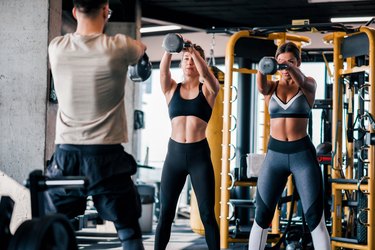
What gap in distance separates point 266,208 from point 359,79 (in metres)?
2.24

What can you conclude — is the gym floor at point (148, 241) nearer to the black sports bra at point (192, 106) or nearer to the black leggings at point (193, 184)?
the black leggings at point (193, 184)

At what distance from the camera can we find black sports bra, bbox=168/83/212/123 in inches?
178

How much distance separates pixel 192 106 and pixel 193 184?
54cm

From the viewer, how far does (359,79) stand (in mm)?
6031

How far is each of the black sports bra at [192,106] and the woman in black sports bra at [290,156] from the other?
0.41 m

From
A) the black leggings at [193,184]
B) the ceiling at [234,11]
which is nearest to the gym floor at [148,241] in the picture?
the black leggings at [193,184]

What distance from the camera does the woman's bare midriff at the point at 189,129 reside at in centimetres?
448

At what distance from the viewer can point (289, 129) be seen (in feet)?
14.5

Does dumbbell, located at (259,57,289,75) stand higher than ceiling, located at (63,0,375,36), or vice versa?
ceiling, located at (63,0,375,36)

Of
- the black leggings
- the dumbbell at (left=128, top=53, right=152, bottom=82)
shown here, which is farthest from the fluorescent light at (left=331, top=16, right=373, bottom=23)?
the dumbbell at (left=128, top=53, right=152, bottom=82)

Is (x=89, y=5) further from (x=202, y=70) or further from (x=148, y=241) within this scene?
(x=148, y=241)

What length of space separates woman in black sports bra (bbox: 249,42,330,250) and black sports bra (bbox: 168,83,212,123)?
41cm

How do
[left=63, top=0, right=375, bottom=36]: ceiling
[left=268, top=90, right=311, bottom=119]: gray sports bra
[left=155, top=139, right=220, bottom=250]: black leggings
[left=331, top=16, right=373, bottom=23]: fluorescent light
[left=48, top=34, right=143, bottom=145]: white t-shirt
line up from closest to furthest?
[left=48, top=34, right=143, bottom=145]: white t-shirt, [left=155, top=139, right=220, bottom=250]: black leggings, [left=268, top=90, right=311, bottom=119]: gray sports bra, [left=63, top=0, right=375, bottom=36]: ceiling, [left=331, top=16, right=373, bottom=23]: fluorescent light

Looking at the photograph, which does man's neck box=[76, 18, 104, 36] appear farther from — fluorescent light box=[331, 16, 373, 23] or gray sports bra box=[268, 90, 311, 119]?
fluorescent light box=[331, 16, 373, 23]
